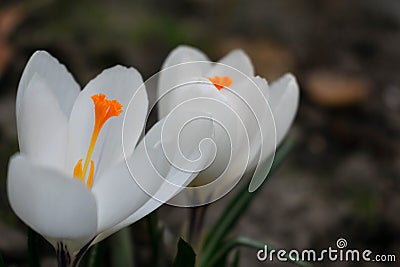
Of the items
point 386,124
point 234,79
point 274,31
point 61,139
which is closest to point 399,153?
point 386,124

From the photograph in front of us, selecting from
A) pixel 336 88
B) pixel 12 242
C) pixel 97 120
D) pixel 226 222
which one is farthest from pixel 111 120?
pixel 336 88

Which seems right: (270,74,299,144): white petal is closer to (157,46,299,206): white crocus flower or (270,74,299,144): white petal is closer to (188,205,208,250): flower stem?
(157,46,299,206): white crocus flower

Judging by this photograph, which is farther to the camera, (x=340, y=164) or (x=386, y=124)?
(x=386, y=124)

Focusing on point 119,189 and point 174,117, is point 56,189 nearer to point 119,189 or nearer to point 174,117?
point 119,189

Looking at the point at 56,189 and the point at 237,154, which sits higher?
the point at 56,189

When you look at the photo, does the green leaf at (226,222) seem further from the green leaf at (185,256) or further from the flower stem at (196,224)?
the green leaf at (185,256)

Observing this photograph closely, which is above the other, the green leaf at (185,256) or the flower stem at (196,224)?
the green leaf at (185,256)

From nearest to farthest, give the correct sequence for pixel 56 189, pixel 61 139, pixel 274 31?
pixel 56 189 < pixel 61 139 < pixel 274 31

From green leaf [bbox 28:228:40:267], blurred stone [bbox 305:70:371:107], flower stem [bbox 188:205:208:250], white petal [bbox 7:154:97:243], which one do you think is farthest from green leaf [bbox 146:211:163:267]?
blurred stone [bbox 305:70:371:107]

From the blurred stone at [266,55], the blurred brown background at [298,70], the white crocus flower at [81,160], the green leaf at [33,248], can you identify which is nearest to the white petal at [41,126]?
the white crocus flower at [81,160]
